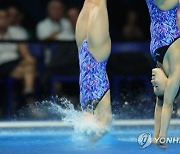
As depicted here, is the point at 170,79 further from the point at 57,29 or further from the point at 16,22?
the point at 16,22

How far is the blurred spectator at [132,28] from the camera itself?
841 centimetres

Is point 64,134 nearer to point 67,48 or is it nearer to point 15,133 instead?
point 15,133

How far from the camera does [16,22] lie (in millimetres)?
8242

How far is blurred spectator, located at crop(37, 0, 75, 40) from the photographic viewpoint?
8117 mm

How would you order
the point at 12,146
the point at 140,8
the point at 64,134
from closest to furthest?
the point at 12,146 → the point at 64,134 → the point at 140,8

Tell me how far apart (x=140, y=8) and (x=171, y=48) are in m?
3.46

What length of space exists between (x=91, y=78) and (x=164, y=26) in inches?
25.3

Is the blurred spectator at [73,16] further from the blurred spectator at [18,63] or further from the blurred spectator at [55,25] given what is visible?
the blurred spectator at [18,63]

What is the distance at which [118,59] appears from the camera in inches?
304

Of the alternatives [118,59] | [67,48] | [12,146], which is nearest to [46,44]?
[67,48]

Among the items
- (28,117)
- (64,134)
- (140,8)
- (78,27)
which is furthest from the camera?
(140,8)

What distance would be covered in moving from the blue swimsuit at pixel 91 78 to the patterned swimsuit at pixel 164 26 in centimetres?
44

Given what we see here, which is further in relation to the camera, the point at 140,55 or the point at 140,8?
the point at 140,8

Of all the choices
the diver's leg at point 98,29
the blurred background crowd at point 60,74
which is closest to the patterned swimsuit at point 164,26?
the diver's leg at point 98,29
